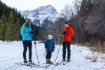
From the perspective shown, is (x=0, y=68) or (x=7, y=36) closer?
(x=0, y=68)

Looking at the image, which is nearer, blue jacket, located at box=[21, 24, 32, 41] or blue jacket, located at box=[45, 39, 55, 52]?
blue jacket, located at box=[21, 24, 32, 41]

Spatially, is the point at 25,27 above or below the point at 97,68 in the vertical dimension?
above

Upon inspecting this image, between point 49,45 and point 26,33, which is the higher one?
point 26,33

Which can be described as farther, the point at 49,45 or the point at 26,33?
the point at 49,45

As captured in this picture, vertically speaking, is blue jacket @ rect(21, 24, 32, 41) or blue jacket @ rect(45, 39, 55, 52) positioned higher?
blue jacket @ rect(21, 24, 32, 41)

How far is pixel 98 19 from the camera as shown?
45500 millimetres

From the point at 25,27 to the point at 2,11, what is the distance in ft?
411

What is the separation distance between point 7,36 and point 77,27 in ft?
128

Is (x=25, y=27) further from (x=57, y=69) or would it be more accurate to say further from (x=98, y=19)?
(x=98, y=19)

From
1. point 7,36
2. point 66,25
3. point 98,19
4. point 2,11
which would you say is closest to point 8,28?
point 7,36

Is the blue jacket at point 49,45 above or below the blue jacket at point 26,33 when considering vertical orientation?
below

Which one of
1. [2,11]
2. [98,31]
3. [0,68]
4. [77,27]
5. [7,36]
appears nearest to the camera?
[0,68]

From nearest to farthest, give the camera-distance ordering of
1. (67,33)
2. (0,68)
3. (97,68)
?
(0,68)
(97,68)
(67,33)

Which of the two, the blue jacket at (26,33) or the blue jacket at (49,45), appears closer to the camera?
the blue jacket at (26,33)
